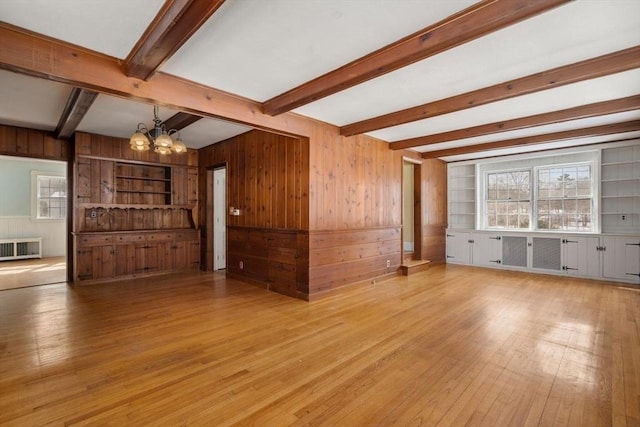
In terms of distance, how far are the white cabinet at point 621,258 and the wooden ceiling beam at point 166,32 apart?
276 inches

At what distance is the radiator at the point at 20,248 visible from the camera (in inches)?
294

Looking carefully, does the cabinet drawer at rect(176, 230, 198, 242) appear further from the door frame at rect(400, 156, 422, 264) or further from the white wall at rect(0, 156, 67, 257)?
the door frame at rect(400, 156, 422, 264)

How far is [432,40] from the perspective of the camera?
7.09 feet

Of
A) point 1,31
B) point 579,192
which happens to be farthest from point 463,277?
point 1,31

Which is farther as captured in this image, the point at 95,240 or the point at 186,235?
the point at 186,235

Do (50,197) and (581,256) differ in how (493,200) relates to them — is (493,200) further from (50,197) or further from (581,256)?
(50,197)

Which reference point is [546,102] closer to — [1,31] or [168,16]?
[168,16]

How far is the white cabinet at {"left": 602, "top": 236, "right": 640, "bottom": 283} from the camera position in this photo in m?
5.14

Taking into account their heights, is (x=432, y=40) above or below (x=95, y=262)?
above

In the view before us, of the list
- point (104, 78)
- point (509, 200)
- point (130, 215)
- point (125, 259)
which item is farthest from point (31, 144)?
point (509, 200)

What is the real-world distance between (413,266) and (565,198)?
3298mm

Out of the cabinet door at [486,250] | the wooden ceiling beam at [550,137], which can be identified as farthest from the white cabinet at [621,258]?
the wooden ceiling beam at [550,137]

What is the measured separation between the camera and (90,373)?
2.29 metres

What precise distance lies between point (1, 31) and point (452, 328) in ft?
14.9
